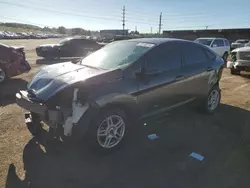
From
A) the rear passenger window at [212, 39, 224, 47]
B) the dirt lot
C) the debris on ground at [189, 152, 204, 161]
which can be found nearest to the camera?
the dirt lot

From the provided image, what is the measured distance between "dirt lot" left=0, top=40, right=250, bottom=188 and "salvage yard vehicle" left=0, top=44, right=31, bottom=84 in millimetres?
3380

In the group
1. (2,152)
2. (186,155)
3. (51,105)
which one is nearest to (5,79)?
(2,152)

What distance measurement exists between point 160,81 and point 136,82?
546 millimetres

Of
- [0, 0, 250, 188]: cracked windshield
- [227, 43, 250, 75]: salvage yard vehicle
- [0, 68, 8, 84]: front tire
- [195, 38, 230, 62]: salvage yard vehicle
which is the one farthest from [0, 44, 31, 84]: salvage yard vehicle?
[195, 38, 230, 62]: salvage yard vehicle

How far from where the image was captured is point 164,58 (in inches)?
165

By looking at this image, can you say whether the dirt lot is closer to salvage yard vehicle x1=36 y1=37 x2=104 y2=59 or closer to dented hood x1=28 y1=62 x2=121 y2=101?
dented hood x1=28 y1=62 x2=121 y2=101

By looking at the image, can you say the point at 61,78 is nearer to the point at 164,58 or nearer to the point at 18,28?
the point at 164,58

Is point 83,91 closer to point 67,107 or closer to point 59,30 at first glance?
point 67,107

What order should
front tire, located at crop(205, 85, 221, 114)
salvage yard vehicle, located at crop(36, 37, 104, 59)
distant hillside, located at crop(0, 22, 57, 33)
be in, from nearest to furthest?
1. front tire, located at crop(205, 85, 221, 114)
2. salvage yard vehicle, located at crop(36, 37, 104, 59)
3. distant hillside, located at crop(0, 22, 57, 33)

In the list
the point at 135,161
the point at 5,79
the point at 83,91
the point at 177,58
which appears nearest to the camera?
the point at 83,91

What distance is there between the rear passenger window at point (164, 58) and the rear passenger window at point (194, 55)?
11.6 inches

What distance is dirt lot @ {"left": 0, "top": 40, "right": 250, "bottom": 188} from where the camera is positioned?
298 centimetres

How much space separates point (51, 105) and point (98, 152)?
3.14ft

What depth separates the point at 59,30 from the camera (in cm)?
12156
